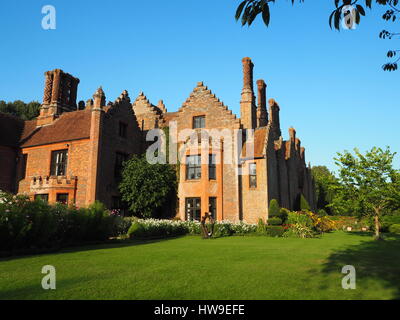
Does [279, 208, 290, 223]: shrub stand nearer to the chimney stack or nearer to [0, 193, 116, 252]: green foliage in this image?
[0, 193, 116, 252]: green foliage

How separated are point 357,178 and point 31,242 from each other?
61.7 ft

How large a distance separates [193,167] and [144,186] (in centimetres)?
454

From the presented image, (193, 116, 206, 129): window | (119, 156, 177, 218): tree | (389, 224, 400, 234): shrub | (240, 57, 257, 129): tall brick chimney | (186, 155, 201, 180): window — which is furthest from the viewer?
(389, 224, 400, 234): shrub

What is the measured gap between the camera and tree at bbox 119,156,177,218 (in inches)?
985

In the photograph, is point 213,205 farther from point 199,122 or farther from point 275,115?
point 275,115

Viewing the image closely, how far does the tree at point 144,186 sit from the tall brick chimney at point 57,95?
440 inches

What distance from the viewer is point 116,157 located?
88.5 feet

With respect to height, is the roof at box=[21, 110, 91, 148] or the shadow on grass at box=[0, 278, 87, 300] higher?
the roof at box=[21, 110, 91, 148]

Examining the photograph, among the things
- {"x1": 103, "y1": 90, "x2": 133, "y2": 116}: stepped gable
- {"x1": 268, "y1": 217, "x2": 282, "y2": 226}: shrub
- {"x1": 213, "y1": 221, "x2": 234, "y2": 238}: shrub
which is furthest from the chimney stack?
{"x1": 268, "y1": 217, "x2": 282, "y2": 226}: shrub

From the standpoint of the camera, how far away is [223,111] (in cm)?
2752

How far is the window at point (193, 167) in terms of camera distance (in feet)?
85.8

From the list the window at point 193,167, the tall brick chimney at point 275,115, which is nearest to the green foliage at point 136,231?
the window at point 193,167

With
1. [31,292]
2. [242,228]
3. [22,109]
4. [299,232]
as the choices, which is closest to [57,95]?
[242,228]

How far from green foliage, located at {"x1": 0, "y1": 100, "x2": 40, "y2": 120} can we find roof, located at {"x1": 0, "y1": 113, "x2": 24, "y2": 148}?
2483 centimetres
